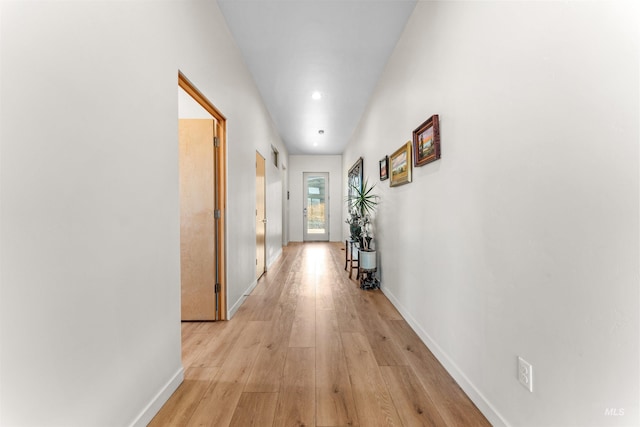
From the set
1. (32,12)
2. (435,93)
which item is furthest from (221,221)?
(435,93)

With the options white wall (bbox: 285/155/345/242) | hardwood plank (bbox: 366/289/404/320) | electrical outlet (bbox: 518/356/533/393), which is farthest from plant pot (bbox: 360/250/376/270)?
white wall (bbox: 285/155/345/242)

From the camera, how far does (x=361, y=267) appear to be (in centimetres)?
353

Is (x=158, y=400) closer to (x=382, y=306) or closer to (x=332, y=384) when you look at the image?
(x=332, y=384)

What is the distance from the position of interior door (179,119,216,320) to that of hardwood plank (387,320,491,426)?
1749 mm

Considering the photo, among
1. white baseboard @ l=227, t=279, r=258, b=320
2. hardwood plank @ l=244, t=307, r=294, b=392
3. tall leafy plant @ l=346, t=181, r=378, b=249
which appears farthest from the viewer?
tall leafy plant @ l=346, t=181, r=378, b=249

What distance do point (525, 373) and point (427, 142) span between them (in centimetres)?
150

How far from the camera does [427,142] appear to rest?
6.49ft

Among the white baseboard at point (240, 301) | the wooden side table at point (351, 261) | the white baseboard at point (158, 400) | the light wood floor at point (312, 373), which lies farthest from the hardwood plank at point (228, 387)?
the wooden side table at point (351, 261)

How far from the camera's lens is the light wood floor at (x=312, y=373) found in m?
1.33

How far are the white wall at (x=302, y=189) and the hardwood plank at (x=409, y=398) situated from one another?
6305mm

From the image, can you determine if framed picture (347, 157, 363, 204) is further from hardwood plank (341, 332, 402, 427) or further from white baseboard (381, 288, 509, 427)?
hardwood plank (341, 332, 402, 427)

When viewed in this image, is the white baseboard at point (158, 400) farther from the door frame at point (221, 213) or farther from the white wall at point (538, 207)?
the white wall at point (538, 207)

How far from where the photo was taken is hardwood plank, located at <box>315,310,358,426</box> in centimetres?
132

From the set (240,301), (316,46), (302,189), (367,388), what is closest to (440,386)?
(367,388)
